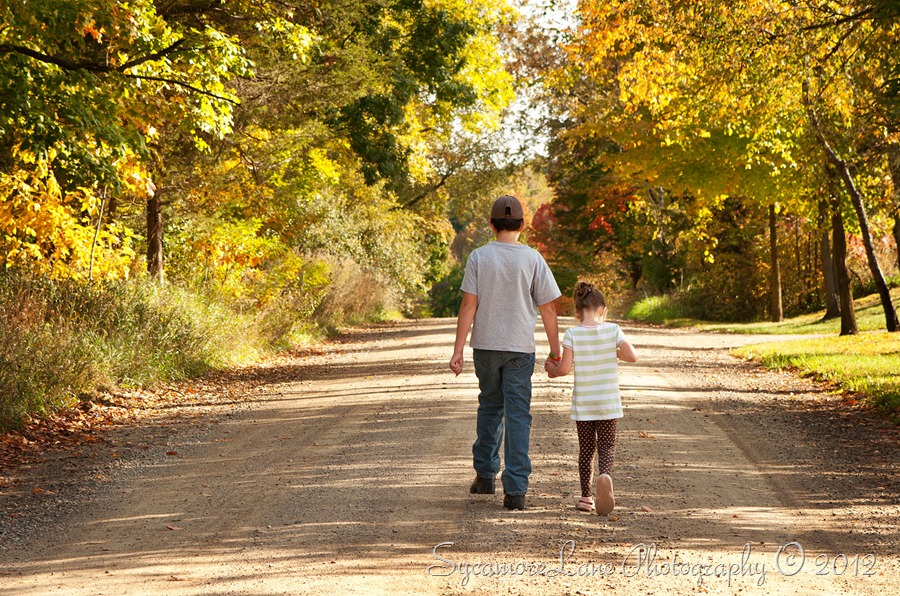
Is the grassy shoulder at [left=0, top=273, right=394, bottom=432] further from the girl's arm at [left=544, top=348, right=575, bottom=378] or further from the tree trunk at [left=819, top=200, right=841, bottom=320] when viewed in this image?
the tree trunk at [left=819, top=200, right=841, bottom=320]

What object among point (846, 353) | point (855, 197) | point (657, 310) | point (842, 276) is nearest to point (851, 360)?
point (846, 353)

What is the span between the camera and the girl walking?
23.7 ft

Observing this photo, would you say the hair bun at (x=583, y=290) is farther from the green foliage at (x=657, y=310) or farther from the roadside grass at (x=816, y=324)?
the green foliage at (x=657, y=310)

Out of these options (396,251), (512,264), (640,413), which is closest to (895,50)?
(640,413)

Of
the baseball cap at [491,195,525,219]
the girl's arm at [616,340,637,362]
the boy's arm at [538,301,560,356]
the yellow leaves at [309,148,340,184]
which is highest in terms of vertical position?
the yellow leaves at [309,148,340,184]

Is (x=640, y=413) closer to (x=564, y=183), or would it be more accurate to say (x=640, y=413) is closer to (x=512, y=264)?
(x=512, y=264)

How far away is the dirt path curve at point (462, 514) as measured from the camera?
18.5ft

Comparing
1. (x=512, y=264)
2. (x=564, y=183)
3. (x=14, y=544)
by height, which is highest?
(x=564, y=183)

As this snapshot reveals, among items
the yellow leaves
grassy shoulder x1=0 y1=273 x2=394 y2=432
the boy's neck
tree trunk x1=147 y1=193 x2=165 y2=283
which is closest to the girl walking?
the boy's neck

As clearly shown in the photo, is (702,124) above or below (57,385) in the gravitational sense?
above

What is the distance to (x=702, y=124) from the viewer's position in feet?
74.1

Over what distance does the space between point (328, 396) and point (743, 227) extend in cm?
2399

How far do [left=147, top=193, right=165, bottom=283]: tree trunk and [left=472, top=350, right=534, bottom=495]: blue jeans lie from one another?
1298 centimetres

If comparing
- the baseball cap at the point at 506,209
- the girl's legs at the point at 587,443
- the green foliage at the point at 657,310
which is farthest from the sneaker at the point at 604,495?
the green foliage at the point at 657,310
